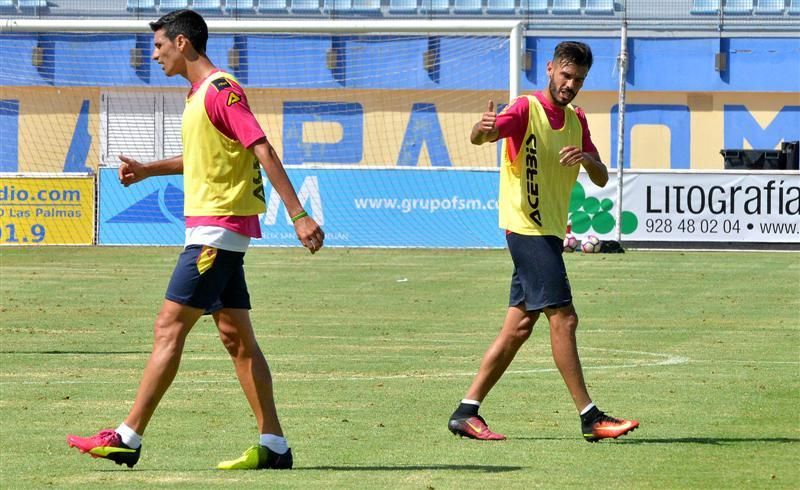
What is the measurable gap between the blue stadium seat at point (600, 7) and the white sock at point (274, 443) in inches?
1499

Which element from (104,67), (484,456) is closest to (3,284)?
(484,456)

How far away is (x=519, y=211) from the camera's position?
344 inches

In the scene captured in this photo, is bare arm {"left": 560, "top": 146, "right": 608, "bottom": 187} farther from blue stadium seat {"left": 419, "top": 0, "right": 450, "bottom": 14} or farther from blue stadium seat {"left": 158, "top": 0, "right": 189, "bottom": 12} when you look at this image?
blue stadium seat {"left": 419, "top": 0, "right": 450, "bottom": 14}

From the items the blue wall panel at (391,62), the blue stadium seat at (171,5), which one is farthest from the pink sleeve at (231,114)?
the blue wall panel at (391,62)

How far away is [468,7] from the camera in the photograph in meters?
44.6

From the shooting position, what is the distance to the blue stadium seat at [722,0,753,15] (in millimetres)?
45250

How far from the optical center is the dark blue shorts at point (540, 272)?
861cm

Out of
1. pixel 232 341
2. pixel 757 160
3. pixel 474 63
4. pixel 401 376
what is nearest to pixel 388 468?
pixel 232 341

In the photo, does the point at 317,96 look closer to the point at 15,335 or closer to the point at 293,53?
the point at 293,53

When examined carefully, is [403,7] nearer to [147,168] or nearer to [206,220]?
[147,168]

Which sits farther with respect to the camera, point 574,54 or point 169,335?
point 574,54

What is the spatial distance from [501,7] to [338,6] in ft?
15.0

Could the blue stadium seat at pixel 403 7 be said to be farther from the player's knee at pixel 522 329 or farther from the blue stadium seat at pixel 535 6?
the player's knee at pixel 522 329

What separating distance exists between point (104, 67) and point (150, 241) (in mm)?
10465
